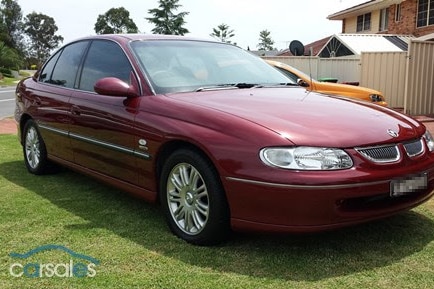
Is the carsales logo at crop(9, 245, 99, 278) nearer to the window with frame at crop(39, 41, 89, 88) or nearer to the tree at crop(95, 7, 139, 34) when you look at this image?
the window with frame at crop(39, 41, 89, 88)

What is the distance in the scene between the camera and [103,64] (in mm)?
4785

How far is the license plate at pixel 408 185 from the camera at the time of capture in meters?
3.30

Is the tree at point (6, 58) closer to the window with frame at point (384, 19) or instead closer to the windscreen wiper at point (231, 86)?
the window with frame at point (384, 19)

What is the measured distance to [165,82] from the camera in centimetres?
417

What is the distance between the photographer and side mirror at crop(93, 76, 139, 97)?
404 centimetres

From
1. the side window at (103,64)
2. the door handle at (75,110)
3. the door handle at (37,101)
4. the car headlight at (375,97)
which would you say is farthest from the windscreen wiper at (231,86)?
the car headlight at (375,97)

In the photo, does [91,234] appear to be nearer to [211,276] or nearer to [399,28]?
[211,276]

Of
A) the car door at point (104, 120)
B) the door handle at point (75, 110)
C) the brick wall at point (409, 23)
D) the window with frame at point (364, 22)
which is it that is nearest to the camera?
the car door at point (104, 120)

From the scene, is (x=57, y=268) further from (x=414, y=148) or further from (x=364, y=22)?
(x=364, y=22)

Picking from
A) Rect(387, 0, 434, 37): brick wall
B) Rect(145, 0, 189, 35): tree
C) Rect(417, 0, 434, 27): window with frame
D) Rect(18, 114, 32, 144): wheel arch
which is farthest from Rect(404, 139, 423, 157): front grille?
Rect(145, 0, 189, 35): tree

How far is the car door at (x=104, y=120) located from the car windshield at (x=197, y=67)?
22 cm

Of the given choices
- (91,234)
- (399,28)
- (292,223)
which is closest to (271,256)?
(292,223)

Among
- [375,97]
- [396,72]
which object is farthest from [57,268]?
[396,72]

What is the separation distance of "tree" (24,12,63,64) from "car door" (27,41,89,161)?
8776 cm
